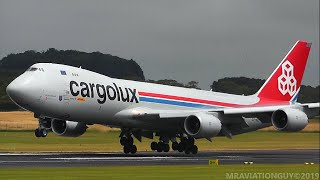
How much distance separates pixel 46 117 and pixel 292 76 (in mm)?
23390

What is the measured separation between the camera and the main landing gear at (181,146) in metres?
54.3

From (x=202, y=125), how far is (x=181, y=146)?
5081mm

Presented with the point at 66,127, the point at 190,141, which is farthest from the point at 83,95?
the point at 190,141

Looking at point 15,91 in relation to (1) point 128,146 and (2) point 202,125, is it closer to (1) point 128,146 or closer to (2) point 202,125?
(1) point 128,146

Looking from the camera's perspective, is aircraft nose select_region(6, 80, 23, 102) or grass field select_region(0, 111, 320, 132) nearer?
aircraft nose select_region(6, 80, 23, 102)

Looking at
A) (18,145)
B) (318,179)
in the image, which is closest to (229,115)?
(18,145)

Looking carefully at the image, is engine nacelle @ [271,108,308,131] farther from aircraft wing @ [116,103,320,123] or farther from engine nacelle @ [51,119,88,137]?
engine nacelle @ [51,119,88,137]

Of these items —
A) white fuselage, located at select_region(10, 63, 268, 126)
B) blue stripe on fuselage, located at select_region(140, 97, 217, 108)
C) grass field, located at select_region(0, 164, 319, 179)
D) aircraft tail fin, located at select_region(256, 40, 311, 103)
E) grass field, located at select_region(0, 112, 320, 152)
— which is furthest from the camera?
aircraft tail fin, located at select_region(256, 40, 311, 103)

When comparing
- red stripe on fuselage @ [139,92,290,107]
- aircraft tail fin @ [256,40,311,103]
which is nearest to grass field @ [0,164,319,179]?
red stripe on fuselage @ [139,92,290,107]

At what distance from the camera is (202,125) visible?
50500mm

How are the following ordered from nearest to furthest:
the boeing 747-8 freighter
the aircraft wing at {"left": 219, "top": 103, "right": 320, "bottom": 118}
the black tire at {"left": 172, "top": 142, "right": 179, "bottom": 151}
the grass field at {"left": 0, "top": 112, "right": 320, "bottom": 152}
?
1. the boeing 747-8 freighter
2. the aircraft wing at {"left": 219, "top": 103, "right": 320, "bottom": 118}
3. the black tire at {"left": 172, "top": 142, "right": 179, "bottom": 151}
4. the grass field at {"left": 0, "top": 112, "right": 320, "bottom": 152}

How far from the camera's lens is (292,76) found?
65625 millimetres

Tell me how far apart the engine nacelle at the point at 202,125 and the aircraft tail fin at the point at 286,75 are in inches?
544

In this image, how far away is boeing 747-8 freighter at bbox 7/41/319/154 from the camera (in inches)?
1911
